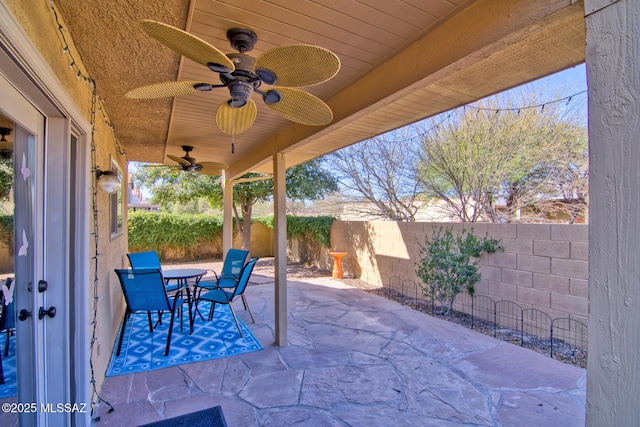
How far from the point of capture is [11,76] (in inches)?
49.4

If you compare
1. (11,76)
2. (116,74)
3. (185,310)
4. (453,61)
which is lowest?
(185,310)

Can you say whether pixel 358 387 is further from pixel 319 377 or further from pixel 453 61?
pixel 453 61

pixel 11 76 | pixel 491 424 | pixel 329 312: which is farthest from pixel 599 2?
pixel 329 312

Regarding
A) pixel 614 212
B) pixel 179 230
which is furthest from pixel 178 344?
pixel 179 230

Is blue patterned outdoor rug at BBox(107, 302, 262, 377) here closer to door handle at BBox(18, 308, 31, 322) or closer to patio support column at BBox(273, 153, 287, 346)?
patio support column at BBox(273, 153, 287, 346)

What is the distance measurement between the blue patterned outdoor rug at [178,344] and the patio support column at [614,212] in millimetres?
3036

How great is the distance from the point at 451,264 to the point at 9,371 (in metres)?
4.22

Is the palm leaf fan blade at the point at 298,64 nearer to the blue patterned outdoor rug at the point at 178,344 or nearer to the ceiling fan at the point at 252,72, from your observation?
the ceiling fan at the point at 252,72

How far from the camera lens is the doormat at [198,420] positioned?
213 centimetres

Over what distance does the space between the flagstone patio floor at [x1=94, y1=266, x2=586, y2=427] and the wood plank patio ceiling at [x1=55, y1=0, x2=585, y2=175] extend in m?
2.13

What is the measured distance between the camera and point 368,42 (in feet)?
6.15

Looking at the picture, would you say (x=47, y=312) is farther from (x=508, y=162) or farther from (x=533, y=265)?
(x=508, y=162)

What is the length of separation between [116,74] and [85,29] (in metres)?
0.56

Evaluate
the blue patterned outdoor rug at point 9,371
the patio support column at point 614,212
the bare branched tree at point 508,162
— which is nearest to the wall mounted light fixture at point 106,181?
the blue patterned outdoor rug at point 9,371
